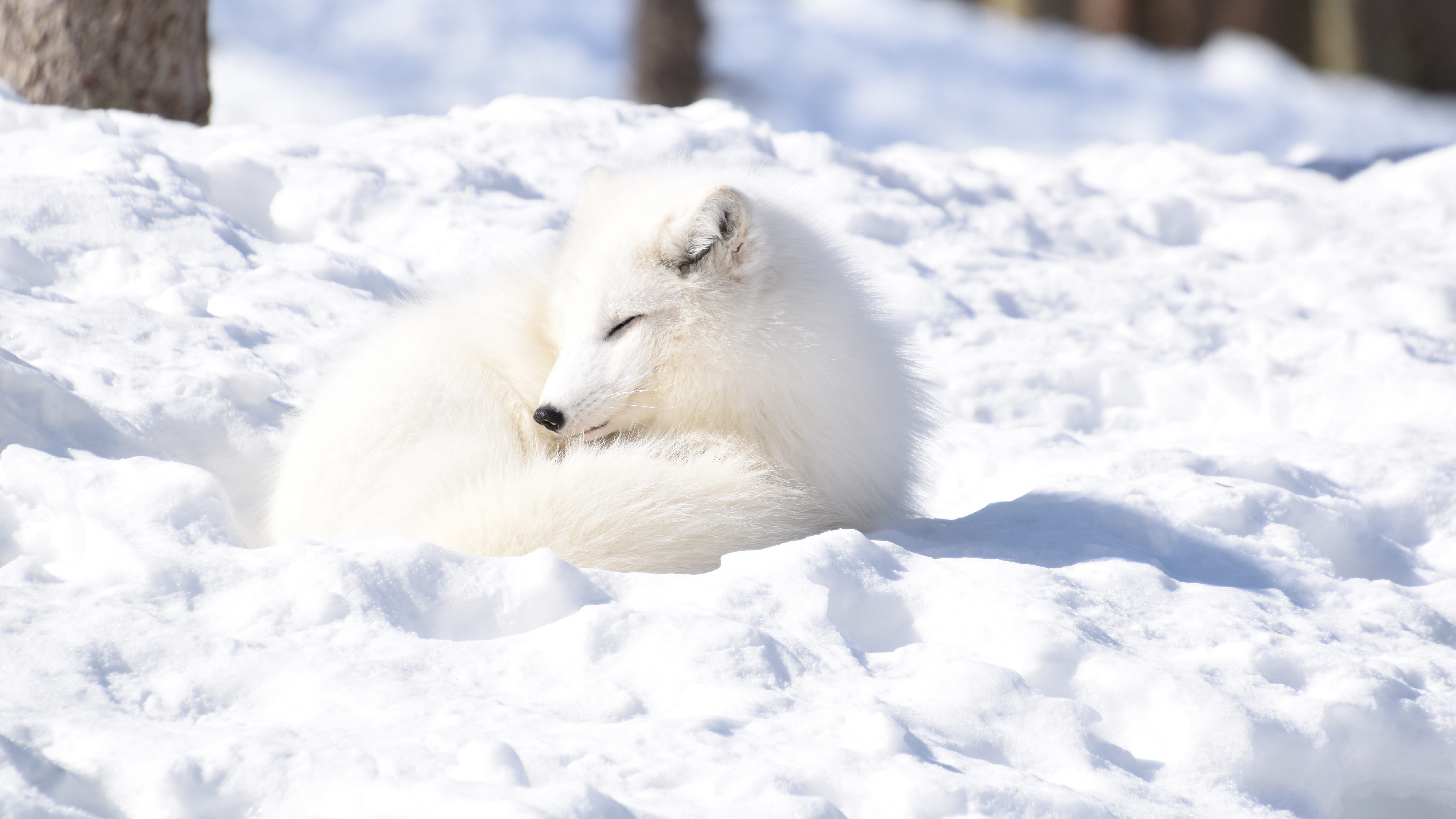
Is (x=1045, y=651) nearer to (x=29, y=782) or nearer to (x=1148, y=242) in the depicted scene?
(x=29, y=782)

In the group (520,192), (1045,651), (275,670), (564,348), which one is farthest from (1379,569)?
(520,192)

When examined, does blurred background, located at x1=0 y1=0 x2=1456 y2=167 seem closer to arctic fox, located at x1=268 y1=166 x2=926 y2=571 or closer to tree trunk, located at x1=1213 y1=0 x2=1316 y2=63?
tree trunk, located at x1=1213 y1=0 x2=1316 y2=63

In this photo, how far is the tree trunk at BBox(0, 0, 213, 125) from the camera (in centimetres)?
473

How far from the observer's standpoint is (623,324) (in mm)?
2812

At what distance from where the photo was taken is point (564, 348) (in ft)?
9.17

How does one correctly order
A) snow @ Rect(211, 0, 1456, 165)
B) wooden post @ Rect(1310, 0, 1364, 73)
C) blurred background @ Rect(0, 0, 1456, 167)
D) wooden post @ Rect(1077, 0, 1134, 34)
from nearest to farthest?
blurred background @ Rect(0, 0, 1456, 167) < snow @ Rect(211, 0, 1456, 165) < wooden post @ Rect(1310, 0, 1364, 73) < wooden post @ Rect(1077, 0, 1134, 34)

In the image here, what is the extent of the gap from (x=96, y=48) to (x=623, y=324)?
3.40 m

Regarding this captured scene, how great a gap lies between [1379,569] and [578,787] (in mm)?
2442

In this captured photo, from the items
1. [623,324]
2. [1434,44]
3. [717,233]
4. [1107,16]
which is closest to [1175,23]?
[1107,16]

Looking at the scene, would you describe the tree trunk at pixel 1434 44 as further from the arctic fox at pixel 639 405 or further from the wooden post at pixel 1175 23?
the arctic fox at pixel 639 405

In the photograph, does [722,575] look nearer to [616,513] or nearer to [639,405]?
[616,513]

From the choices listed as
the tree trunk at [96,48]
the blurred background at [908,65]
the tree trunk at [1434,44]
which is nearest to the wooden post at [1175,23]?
the blurred background at [908,65]

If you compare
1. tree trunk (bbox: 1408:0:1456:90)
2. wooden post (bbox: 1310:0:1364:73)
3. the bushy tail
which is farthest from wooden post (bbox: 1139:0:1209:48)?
the bushy tail

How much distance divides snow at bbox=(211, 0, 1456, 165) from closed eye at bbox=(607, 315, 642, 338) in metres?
9.06
